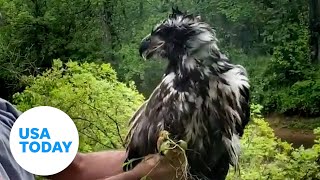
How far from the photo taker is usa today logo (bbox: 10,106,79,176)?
52 cm

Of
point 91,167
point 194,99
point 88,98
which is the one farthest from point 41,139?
point 88,98

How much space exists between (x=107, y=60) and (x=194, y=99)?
0.55 m

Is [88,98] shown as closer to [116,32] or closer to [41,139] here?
[116,32]

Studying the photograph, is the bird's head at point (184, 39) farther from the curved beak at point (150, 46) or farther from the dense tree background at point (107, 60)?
the dense tree background at point (107, 60)

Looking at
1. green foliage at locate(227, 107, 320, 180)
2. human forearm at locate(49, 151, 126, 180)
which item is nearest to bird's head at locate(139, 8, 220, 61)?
human forearm at locate(49, 151, 126, 180)

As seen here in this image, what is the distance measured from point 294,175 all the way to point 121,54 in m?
0.42

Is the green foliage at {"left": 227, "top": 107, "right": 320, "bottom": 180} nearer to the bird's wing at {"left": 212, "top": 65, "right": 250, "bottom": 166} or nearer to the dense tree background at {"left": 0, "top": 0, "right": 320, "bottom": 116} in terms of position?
the dense tree background at {"left": 0, "top": 0, "right": 320, "bottom": 116}

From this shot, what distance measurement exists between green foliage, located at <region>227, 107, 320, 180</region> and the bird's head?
37 cm

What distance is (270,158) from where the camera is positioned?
1.17m

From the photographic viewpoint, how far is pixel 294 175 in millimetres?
1115

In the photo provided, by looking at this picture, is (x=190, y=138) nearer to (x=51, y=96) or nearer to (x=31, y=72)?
(x=51, y=96)

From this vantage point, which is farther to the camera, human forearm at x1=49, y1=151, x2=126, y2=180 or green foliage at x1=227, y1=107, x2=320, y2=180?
green foliage at x1=227, y1=107, x2=320, y2=180

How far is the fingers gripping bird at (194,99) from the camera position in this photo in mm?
714

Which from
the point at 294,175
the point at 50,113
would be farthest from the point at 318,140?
the point at 50,113
